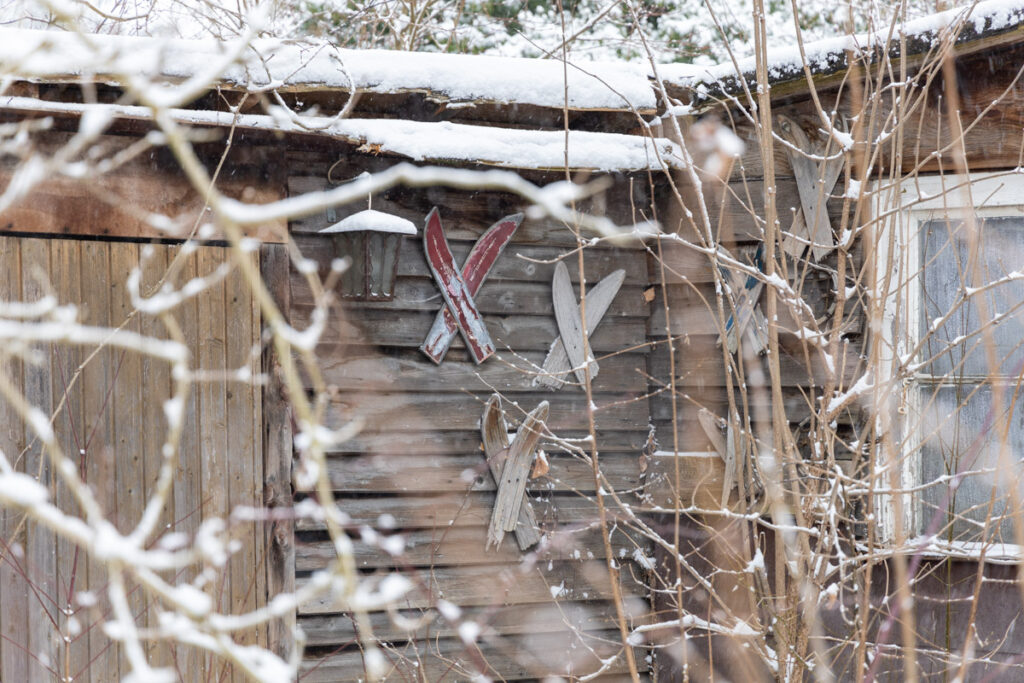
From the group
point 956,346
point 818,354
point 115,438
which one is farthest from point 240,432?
point 956,346

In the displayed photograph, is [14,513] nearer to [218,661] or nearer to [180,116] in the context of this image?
[218,661]

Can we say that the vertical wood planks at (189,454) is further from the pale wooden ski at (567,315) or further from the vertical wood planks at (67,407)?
the pale wooden ski at (567,315)

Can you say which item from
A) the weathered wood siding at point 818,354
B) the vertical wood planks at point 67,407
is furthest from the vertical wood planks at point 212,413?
the weathered wood siding at point 818,354

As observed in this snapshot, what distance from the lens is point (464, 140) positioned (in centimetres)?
370

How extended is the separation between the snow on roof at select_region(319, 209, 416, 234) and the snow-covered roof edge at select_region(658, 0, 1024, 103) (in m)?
1.16

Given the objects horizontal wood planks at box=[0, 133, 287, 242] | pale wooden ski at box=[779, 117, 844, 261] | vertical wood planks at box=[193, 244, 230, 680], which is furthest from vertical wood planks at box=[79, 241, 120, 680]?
pale wooden ski at box=[779, 117, 844, 261]

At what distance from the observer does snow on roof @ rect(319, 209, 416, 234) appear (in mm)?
3418

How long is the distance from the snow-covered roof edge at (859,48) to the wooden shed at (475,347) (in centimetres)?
1

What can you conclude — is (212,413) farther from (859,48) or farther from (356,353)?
(859,48)

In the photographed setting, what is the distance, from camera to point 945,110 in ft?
11.6

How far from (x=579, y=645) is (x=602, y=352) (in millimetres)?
1305

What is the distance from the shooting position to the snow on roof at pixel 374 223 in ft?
11.2

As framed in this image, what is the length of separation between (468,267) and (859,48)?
177 cm

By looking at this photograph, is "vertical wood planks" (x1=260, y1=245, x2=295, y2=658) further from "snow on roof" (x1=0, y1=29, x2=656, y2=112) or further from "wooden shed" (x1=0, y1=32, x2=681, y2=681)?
"snow on roof" (x1=0, y1=29, x2=656, y2=112)
